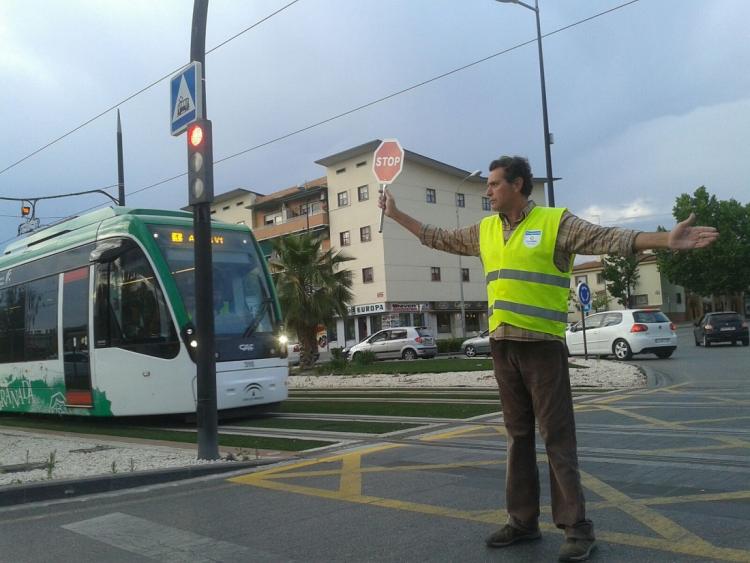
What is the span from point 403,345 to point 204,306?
88.8 feet

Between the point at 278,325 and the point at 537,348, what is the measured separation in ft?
28.0

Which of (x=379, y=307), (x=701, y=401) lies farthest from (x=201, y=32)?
(x=379, y=307)

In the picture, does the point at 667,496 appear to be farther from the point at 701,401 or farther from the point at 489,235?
the point at 701,401

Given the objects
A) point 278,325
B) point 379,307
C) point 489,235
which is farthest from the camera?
point 379,307

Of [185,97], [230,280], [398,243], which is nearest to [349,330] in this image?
[398,243]

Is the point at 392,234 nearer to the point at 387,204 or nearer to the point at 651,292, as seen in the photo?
the point at 651,292

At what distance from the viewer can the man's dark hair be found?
393 centimetres

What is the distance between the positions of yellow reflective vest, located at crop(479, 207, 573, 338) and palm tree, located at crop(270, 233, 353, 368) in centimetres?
2131

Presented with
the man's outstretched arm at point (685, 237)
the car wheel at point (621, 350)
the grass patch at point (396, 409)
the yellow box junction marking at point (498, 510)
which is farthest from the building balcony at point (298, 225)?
the man's outstretched arm at point (685, 237)

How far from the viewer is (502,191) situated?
3.91 m

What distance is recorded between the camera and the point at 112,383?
36.8ft

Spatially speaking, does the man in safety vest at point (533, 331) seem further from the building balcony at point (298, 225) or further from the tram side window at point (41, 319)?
the building balcony at point (298, 225)

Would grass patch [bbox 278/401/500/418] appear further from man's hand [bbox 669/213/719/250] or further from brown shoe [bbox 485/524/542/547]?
man's hand [bbox 669/213/719/250]

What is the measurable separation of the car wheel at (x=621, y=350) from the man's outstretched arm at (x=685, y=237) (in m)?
Answer: 20.5
